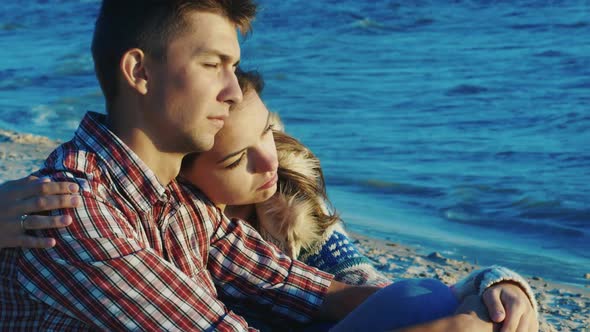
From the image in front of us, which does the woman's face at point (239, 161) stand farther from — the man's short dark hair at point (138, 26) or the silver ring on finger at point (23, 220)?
the silver ring on finger at point (23, 220)

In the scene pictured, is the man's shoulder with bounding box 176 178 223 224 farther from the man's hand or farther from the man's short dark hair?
the man's hand

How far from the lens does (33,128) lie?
10422 millimetres

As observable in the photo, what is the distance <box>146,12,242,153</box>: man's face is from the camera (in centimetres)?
294

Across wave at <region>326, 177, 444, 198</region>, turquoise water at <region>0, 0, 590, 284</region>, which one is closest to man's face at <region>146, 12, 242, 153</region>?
turquoise water at <region>0, 0, 590, 284</region>

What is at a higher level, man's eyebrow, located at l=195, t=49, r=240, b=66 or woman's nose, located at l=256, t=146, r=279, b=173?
man's eyebrow, located at l=195, t=49, r=240, b=66

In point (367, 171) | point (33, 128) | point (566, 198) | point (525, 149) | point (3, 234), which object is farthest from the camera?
point (33, 128)

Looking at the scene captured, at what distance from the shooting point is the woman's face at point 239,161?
11.0 ft

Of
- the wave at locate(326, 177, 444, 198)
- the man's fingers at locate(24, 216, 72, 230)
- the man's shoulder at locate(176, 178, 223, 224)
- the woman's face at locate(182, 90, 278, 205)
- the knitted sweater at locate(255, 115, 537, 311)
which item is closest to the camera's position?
the man's fingers at locate(24, 216, 72, 230)

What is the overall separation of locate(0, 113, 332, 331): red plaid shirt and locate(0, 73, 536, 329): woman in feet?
0.56

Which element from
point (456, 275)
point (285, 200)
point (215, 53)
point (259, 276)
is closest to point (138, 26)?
point (215, 53)

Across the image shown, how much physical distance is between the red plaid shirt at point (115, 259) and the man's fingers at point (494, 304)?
691 mm

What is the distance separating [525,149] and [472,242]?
2.81m

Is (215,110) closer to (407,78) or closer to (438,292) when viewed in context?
(438,292)

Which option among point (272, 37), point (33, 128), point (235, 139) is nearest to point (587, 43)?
point (272, 37)
